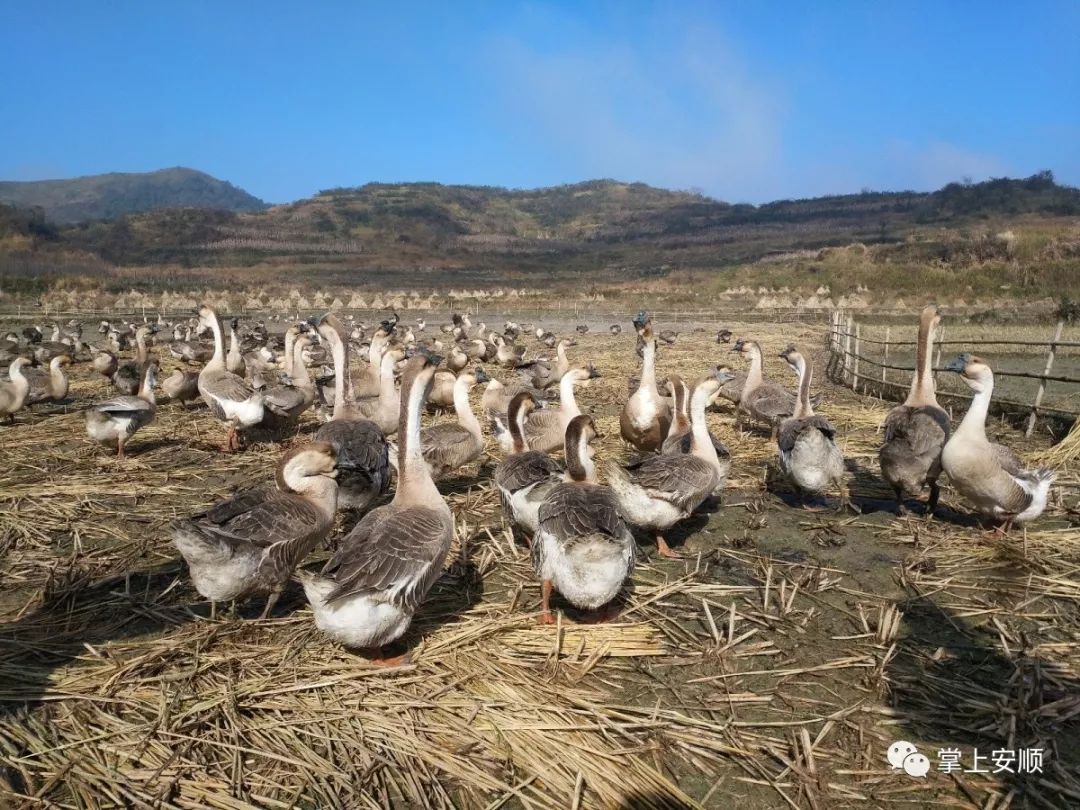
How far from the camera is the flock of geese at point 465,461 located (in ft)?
15.4

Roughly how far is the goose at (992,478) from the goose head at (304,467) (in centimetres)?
604

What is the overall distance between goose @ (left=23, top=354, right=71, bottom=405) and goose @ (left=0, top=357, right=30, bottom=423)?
0.53 metres

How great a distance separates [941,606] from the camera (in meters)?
5.43

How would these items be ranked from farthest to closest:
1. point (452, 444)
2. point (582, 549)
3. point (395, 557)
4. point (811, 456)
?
point (452, 444) → point (811, 456) → point (582, 549) → point (395, 557)

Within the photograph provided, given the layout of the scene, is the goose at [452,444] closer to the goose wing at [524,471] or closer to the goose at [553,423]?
the goose at [553,423]

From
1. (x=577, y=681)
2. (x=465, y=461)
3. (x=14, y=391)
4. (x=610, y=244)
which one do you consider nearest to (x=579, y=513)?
(x=577, y=681)

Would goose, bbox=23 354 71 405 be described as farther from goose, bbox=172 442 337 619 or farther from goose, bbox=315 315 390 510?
goose, bbox=172 442 337 619

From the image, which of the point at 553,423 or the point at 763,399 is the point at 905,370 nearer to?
the point at 763,399

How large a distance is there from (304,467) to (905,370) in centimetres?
1415

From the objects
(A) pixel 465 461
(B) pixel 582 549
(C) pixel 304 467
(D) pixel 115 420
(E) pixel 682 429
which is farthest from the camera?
(D) pixel 115 420

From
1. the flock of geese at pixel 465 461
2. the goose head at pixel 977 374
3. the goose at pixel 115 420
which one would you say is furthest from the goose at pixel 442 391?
the goose head at pixel 977 374

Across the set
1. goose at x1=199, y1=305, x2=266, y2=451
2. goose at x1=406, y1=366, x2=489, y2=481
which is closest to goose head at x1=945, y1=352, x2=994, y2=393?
goose at x1=406, y1=366, x2=489, y2=481

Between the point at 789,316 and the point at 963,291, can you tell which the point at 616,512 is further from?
the point at 963,291

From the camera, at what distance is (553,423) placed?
9.81 m
